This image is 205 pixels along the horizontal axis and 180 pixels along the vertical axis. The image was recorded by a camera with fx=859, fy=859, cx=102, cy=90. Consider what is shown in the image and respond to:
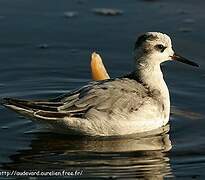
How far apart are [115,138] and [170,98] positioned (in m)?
1.58

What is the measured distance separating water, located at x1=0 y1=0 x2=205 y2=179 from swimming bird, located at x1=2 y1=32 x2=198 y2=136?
171 mm

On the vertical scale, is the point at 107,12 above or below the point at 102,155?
above

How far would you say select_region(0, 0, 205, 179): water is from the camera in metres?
9.78

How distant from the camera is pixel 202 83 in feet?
39.8

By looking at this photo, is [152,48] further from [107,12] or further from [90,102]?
[107,12]

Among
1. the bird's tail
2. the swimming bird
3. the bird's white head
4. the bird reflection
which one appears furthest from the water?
the bird's white head

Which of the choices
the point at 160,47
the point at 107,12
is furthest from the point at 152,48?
the point at 107,12

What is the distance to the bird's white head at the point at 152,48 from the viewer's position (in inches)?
436

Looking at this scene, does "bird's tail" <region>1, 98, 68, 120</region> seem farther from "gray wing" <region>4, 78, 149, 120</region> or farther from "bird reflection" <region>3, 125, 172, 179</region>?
"bird reflection" <region>3, 125, 172, 179</region>

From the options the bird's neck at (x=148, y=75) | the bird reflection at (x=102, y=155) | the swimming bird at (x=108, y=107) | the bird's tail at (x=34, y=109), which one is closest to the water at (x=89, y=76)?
the bird reflection at (x=102, y=155)

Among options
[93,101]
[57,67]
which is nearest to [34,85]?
[57,67]

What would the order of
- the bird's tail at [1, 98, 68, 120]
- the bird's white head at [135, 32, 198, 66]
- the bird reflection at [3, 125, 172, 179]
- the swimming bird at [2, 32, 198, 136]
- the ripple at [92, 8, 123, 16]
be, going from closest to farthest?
the bird reflection at [3, 125, 172, 179], the bird's tail at [1, 98, 68, 120], the swimming bird at [2, 32, 198, 136], the bird's white head at [135, 32, 198, 66], the ripple at [92, 8, 123, 16]

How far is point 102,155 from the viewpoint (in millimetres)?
9992

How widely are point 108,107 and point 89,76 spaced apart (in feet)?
6.83
